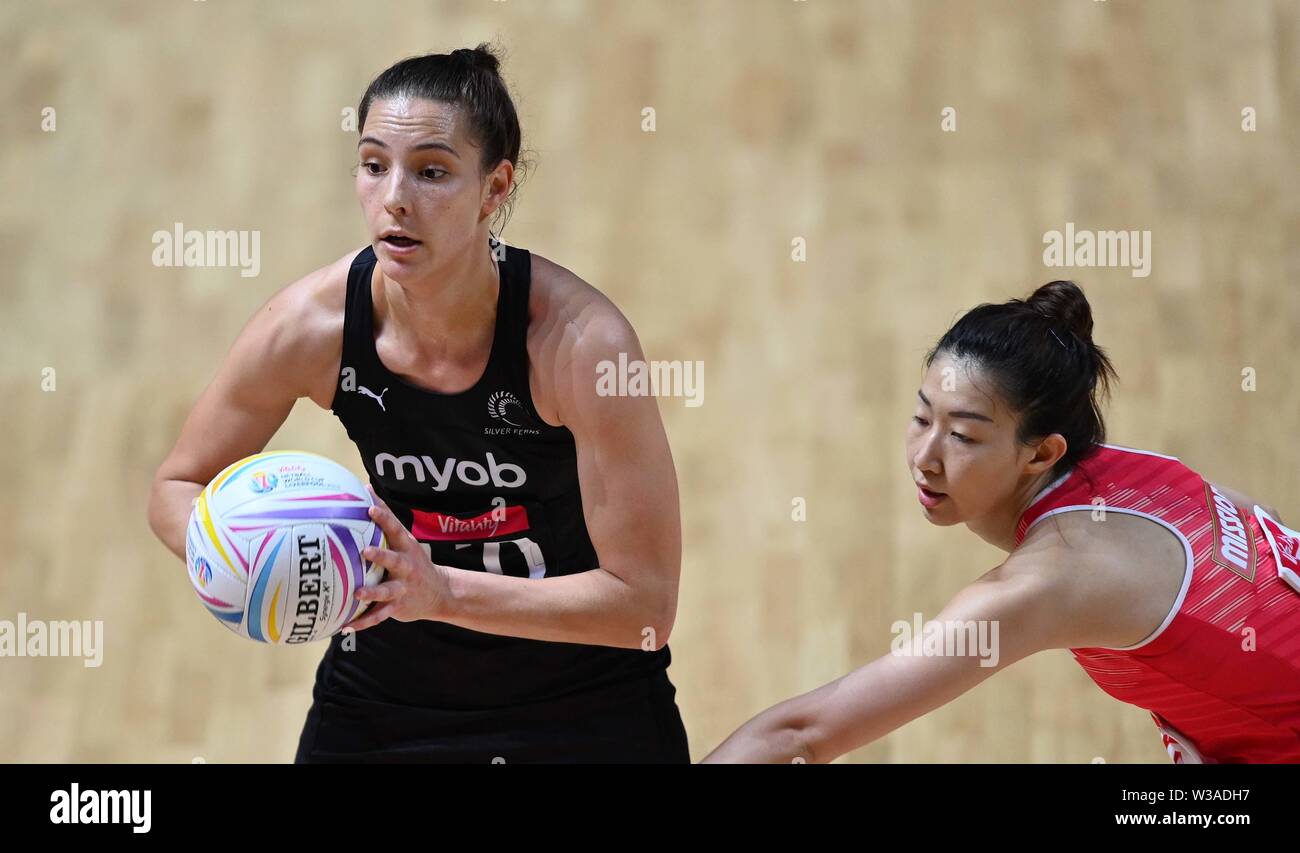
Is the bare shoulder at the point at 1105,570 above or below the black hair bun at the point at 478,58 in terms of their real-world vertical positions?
below

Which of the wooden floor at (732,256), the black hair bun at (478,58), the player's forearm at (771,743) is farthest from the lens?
the wooden floor at (732,256)

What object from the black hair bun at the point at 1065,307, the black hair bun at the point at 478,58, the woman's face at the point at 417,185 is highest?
the black hair bun at the point at 478,58

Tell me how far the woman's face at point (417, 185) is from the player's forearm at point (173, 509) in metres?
0.42

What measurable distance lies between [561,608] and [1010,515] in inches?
21.7

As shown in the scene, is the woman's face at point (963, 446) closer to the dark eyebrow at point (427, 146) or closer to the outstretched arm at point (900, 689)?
the outstretched arm at point (900, 689)

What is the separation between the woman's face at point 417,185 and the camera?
66.0 inches

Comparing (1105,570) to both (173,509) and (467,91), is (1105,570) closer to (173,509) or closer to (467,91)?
(467,91)

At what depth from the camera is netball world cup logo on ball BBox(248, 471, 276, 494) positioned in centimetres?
157

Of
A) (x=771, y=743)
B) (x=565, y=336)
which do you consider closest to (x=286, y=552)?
(x=565, y=336)

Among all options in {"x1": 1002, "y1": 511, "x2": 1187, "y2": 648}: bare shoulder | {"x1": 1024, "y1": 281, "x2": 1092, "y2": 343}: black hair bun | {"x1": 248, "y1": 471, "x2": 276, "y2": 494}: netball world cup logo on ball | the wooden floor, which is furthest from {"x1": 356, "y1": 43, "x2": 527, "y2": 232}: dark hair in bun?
the wooden floor

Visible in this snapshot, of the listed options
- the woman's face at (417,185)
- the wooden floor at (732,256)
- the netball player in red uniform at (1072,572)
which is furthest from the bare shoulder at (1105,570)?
the wooden floor at (732,256)

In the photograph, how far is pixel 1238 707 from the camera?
1629 mm

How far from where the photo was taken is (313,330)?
1.83 m
